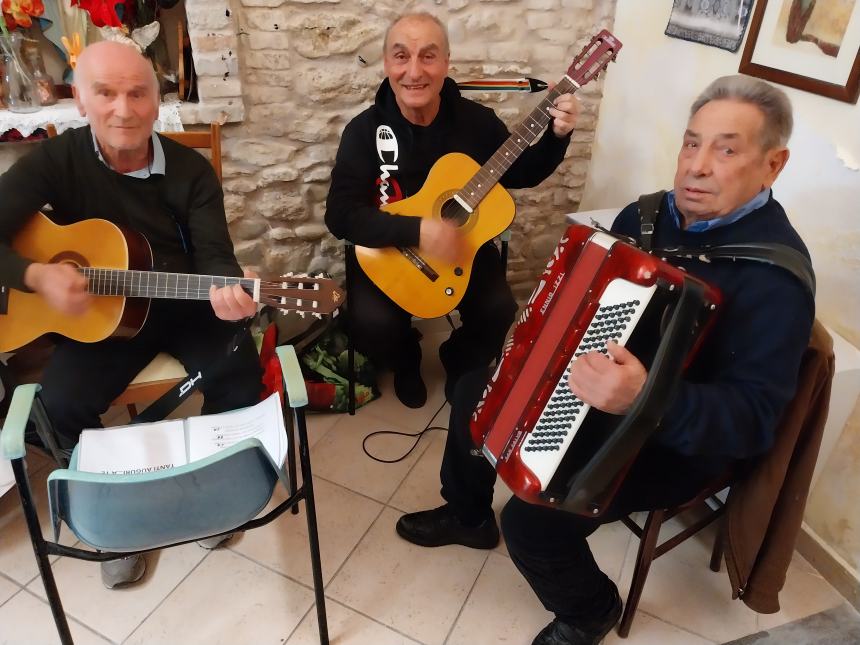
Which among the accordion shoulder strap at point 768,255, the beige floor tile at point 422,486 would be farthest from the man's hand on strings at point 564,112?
A: the beige floor tile at point 422,486

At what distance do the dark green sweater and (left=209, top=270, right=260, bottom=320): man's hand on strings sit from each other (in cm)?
19

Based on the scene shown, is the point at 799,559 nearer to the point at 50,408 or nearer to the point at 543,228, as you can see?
the point at 543,228

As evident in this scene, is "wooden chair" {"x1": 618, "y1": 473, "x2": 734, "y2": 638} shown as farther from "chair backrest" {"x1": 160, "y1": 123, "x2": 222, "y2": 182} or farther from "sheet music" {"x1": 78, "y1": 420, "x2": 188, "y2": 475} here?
"chair backrest" {"x1": 160, "y1": 123, "x2": 222, "y2": 182}

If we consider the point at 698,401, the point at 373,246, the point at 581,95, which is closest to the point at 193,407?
the point at 373,246

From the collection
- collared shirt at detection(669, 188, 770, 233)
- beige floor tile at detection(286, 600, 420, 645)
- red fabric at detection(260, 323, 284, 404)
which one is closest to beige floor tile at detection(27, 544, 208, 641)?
Answer: beige floor tile at detection(286, 600, 420, 645)

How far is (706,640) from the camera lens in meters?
1.54

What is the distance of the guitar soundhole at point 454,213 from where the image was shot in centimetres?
197

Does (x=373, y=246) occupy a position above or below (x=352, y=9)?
below

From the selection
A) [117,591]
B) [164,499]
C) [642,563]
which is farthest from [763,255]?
[117,591]

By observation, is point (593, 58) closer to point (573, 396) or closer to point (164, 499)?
point (573, 396)

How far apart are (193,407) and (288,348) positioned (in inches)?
41.1

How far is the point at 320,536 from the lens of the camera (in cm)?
178

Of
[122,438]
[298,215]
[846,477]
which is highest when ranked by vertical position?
[298,215]

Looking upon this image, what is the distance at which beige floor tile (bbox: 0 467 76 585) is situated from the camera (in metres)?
1.65
